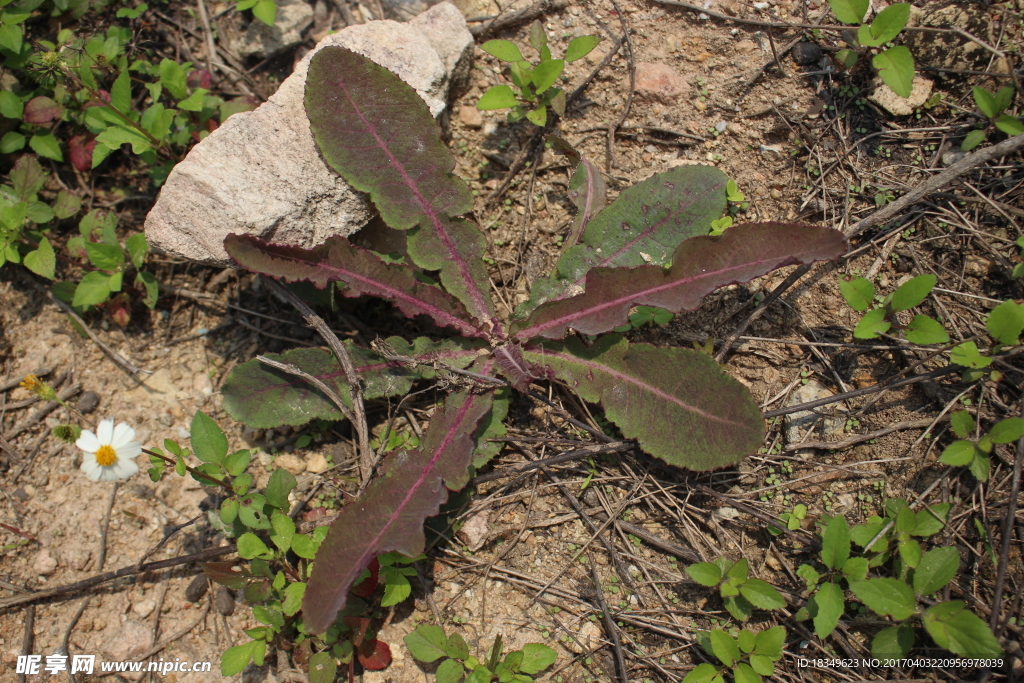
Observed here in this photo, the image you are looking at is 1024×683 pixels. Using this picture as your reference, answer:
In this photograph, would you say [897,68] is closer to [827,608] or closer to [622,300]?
[622,300]

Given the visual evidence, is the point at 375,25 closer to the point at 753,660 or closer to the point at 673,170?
the point at 673,170

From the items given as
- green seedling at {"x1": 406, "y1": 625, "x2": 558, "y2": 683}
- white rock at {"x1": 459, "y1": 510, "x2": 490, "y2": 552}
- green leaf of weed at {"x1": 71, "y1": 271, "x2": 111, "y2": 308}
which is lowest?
green seedling at {"x1": 406, "y1": 625, "x2": 558, "y2": 683}

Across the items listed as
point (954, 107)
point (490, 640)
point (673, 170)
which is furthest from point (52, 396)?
point (954, 107)

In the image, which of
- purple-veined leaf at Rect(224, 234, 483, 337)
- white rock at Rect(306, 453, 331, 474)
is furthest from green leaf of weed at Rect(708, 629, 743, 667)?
white rock at Rect(306, 453, 331, 474)

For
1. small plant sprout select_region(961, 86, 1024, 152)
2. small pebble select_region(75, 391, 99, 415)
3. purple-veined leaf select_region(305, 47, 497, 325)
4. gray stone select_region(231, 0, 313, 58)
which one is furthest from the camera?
gray stone select_region(231, 0, 313, 58)

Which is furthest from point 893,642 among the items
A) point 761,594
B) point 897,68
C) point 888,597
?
point 897,68

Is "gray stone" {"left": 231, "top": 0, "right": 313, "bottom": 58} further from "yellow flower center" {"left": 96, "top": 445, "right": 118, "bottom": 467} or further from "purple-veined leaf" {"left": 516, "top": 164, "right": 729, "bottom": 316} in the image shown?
"yellow flower center" {"left": 96, "top": 445, "right": 118, "bottom": 467}
